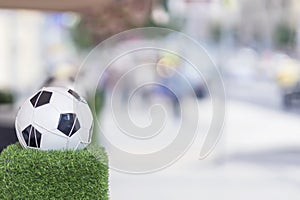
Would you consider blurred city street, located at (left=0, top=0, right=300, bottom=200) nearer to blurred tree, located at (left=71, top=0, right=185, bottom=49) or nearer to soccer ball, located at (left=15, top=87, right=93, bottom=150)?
blurred tree, located at (left=71, top=0, right=185, bottom=49)

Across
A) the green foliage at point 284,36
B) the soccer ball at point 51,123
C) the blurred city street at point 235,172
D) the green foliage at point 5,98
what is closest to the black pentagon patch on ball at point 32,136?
the soccer ball at point 51,123

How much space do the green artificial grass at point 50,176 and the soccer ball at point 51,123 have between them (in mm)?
69

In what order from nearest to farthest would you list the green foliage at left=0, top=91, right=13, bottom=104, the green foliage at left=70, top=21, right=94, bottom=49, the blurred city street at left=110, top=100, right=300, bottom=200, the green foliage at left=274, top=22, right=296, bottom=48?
the blurred city street at left=110, top=100, right=300, bottom=200 < the green foliage at left=0, top=91, right=13, bottom=104 < the green foliage at left=70, top=21, right=94, bottom=49 < the green foliage at left=274, top=22, right=296, bottom=48

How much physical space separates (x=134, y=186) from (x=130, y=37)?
4312mm

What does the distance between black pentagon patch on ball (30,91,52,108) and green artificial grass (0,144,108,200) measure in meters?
0.20

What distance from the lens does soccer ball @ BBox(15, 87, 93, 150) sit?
1.78 metres

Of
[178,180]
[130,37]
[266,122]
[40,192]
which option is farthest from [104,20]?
[40,192]

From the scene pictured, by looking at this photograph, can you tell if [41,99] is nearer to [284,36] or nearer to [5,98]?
[5,98]

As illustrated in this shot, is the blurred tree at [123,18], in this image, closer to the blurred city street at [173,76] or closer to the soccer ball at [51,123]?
the blurred city street at [173,76]

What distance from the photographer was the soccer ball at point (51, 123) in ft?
5.85

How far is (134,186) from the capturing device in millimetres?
4105

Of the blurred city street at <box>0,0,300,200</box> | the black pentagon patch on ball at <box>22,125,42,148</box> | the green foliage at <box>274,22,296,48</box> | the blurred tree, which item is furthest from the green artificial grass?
the green foliage at <box>274,22,296,48</box>

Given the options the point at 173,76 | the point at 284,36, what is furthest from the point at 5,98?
the point at 284,36

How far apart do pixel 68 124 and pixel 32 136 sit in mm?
150
